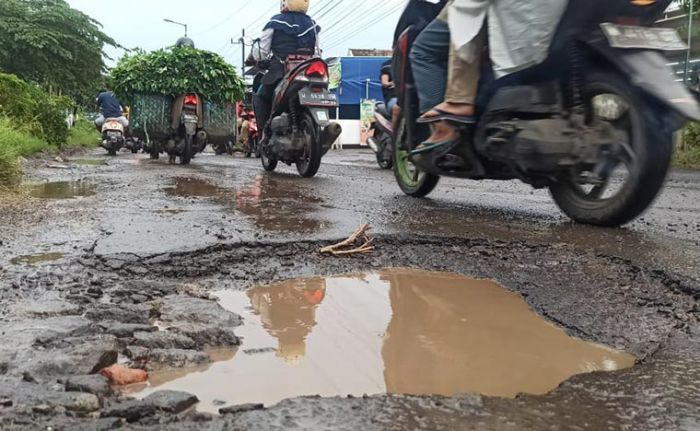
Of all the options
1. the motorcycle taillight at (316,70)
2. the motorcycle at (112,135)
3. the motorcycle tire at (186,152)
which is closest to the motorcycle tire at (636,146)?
the motorcycle taillight at (316,70)

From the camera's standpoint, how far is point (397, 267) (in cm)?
271

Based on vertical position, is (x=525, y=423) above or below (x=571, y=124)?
below

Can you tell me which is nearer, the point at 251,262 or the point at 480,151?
the point at 251,262

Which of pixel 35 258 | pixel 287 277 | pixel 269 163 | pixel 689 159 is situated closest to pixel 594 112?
pixel 287 277

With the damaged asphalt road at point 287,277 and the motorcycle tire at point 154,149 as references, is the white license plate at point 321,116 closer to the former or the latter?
the damaged asphalt road at point 287,277

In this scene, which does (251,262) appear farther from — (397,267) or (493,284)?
(493,284)

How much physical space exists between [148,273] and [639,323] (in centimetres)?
175

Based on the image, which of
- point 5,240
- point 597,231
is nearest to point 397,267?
point 597,231

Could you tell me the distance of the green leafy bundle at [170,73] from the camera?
8.92 metres

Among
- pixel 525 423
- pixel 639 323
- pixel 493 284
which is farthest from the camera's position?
pixel 493 284

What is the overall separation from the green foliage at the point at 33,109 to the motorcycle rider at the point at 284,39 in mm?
4463

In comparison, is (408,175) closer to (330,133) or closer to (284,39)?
(330,133)

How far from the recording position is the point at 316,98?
6.56m

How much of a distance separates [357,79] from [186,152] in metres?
14.3
